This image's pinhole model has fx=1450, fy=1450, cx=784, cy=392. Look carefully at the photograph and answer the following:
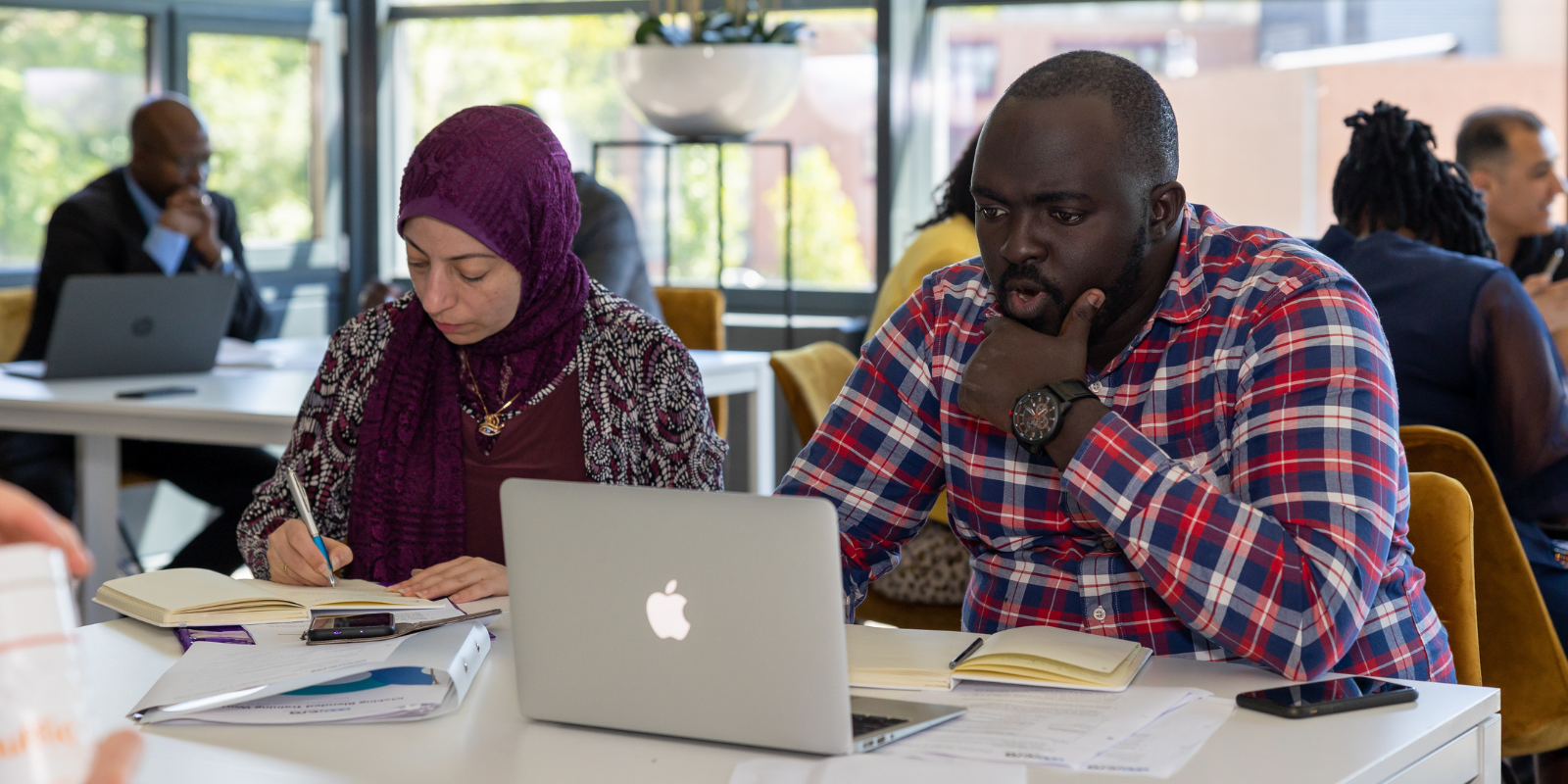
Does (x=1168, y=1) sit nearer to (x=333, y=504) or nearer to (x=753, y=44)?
(x=753, y=44)

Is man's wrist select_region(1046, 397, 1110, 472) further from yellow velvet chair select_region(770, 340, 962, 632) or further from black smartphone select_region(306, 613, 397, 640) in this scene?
yellow velvet chair select_region(770, 340, 962, 632)

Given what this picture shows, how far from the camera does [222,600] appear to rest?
1.42 metres

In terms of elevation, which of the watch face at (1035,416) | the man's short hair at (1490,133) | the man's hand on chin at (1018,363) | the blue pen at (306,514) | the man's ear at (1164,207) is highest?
the man's short hair at (1490,133)

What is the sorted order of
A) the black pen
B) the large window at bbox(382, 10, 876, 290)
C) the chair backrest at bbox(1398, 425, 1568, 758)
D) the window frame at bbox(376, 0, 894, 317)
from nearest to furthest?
1. the black pen
2. the chair backrest at bbox(1398, 425, 1568, 758)
3. the window frame at bbox(376, 0, 894, 317)
4. the large window at bbox(382, 10, 876, 290)

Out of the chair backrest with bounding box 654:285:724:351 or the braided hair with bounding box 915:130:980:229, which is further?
the chair backrest with bounding box 654:285:724:351

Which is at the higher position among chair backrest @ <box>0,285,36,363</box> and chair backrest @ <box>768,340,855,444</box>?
chair backrest @ <box>0,285,36,363</box>

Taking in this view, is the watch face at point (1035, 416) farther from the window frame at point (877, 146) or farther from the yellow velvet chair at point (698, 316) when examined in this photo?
the window frame at point (877, 146)

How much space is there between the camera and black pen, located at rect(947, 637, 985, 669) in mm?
1190

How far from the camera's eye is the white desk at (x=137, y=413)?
8.84ft

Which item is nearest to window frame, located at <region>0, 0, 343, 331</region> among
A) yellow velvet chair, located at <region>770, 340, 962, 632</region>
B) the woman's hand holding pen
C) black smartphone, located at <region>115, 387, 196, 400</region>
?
black smartphone, located at <region>115, 387, 196, 400</region>

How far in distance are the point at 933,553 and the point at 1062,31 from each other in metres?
2.67

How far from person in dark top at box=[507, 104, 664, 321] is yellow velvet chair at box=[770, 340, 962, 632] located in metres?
0.72

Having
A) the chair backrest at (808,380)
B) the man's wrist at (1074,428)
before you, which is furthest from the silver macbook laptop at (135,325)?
the man's wrist at (1074,428)

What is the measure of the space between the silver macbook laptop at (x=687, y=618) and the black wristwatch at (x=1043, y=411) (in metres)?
0.30
